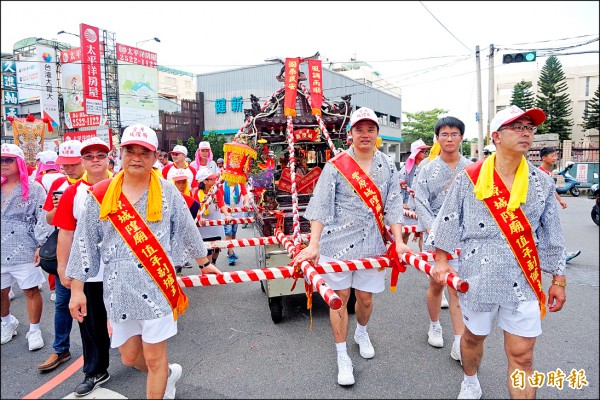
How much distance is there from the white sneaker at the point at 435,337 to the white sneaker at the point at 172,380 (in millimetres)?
2285

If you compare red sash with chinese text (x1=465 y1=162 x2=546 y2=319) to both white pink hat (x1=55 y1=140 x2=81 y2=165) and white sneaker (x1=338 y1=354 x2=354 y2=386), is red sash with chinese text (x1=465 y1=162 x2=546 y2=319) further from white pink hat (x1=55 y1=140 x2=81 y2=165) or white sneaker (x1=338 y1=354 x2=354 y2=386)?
white pink hat (x1=55 y1=140 x2=81 y2=165)

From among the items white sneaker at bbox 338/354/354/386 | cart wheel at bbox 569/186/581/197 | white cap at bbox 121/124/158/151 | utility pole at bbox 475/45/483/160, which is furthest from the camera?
cart wheel at bbox 569/186/581/197

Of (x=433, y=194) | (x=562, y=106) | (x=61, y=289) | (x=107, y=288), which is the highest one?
(x=562, y=106)

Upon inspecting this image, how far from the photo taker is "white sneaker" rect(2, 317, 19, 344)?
368 cm

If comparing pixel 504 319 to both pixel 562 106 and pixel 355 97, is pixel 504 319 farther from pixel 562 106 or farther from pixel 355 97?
pixel 562 106

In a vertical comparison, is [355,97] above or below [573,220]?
above

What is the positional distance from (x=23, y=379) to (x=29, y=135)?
25.8 ft

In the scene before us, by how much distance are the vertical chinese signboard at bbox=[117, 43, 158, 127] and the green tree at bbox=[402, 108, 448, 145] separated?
107 feet

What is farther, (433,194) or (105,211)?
(433,194)

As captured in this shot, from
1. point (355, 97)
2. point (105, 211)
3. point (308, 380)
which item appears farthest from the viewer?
point (355, 97)

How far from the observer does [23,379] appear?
3256 mm

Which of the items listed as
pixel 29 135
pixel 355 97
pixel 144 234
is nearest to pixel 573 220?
pixel 144 234

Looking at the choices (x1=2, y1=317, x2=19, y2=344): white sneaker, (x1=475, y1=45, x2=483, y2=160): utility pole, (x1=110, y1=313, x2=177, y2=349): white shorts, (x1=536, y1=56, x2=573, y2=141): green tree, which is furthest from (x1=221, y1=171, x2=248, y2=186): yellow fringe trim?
(x1=536, y1=56, x2=573, y2=141): green tree

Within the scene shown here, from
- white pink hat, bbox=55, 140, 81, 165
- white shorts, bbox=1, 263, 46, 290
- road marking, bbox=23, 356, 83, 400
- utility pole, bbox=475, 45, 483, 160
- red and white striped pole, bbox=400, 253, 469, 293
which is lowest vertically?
road marking, bbox=23, 356, 83, 400
